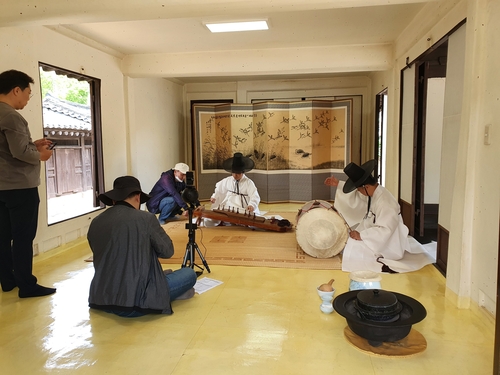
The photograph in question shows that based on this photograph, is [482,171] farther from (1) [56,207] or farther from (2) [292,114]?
(2) [292,114]

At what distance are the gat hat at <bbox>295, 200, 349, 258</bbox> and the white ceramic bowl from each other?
4.04ft

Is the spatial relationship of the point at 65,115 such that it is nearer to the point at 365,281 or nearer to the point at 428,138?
the point at 365,281

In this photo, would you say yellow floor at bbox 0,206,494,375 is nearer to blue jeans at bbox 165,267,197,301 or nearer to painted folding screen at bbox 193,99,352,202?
blue jeans at bbox 165,267,197,301

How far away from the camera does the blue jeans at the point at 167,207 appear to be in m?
6.19

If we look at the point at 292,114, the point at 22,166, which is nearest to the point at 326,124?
the point at 292,114

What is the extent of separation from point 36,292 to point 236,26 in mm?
3625

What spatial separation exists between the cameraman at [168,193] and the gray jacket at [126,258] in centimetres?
336

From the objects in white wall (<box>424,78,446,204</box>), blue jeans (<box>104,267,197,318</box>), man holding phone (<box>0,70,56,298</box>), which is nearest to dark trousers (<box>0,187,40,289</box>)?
man holding phone (<box>0,70,56,298</box>)

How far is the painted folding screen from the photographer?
314 inches

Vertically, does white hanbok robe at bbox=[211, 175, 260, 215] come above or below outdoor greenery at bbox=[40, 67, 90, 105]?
below

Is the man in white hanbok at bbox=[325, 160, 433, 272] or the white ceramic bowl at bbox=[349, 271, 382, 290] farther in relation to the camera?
the man in white hanbok at bbox=[325, 160, 433, 272]

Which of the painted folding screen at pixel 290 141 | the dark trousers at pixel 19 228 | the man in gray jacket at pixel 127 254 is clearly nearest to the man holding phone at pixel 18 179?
the dark trousers at pixel 19 228

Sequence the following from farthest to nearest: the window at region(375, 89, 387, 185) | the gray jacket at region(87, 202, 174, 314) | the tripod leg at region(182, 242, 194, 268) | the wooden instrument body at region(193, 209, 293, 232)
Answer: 1. the window at region(375, 89, 387, 185)
2. the wooden instrument body at region(193, 209, 293, 232)
3. the tripod leg at region(182, 242, 194, 268)
4. the gray jacket at region(87, 202, 174, 314)

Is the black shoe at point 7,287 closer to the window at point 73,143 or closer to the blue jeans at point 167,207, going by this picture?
the window at point 73,143
